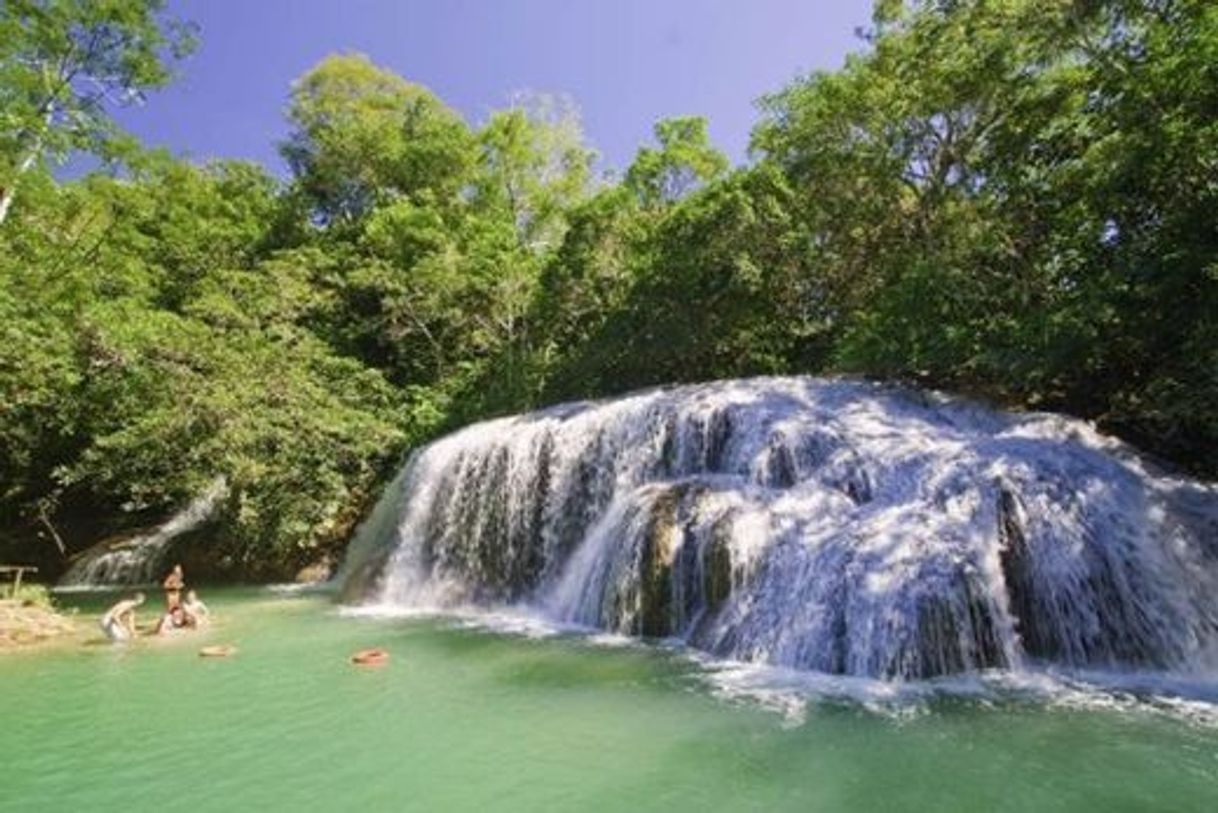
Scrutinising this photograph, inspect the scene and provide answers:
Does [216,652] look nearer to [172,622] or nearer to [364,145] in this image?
[172,622]

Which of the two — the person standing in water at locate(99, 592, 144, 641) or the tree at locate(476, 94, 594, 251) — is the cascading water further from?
the tree at locate(476, 94, 594, 251)

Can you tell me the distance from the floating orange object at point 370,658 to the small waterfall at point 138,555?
10.0 metres

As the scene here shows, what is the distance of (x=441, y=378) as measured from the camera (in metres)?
24.1

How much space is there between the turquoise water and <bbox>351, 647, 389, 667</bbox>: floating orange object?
216 millimetres

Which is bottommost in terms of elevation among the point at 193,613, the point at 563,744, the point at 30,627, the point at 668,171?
the point at 563,744

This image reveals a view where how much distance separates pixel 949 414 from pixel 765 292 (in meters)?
7.93

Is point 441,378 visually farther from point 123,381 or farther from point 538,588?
point 538,588

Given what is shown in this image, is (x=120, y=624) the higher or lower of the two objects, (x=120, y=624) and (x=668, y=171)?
the lower

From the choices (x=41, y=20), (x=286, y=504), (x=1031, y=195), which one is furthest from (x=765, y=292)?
(x=41, y=20)

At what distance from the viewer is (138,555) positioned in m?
18.5

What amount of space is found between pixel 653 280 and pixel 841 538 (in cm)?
1191

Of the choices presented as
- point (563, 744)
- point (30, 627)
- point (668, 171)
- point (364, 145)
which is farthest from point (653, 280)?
point (364, 145)

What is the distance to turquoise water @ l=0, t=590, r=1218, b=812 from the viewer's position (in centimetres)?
524

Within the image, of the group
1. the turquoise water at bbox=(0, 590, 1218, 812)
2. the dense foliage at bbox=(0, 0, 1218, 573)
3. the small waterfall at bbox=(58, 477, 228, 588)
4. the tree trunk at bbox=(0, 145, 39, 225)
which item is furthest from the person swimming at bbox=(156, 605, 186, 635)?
the tree trunk at bbox=(0, 145, 39, 225)
